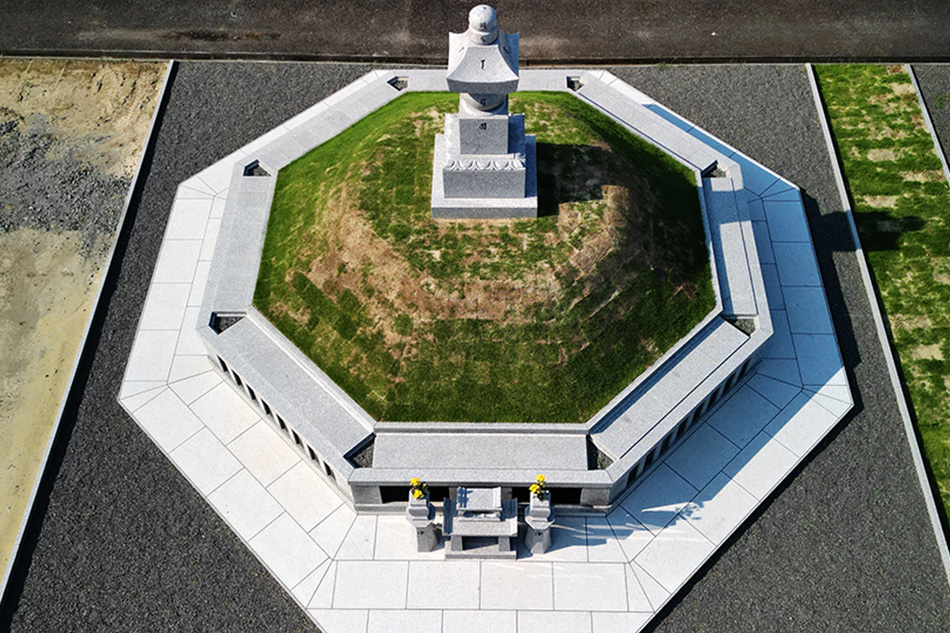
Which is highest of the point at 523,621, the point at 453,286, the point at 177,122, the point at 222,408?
the point at 177,122

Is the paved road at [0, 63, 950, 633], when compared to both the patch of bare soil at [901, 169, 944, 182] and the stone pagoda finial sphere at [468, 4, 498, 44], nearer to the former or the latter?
the patch of bare soil at [901, 169, 944, 182]

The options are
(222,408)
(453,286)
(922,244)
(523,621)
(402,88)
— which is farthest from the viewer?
(402,88)

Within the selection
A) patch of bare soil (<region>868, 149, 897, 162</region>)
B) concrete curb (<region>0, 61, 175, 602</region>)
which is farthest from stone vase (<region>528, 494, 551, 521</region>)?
patch of bare soil (<region>868, 149, 897, 162</region>)

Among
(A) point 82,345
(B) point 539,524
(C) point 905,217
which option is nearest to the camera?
(B) point 539,524

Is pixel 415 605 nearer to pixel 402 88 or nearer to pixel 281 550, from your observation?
pixel 281 550

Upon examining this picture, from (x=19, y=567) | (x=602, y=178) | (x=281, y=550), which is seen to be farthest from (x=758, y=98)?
(x=19, y=567)

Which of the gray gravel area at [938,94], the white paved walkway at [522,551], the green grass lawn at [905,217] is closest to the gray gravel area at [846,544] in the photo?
the white paved walkway at [522,551]

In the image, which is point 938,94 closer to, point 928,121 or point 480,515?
point 928,121

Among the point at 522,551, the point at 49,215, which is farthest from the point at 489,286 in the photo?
the point at 49,215
